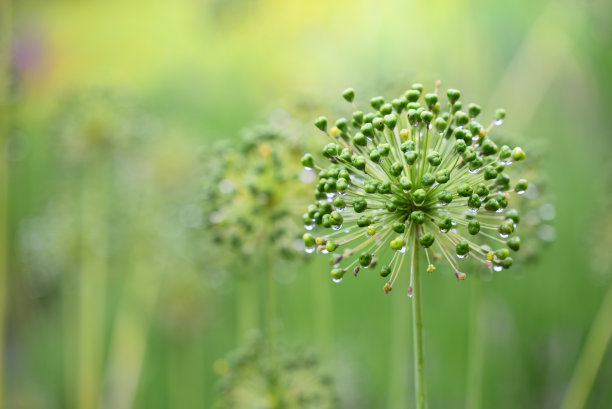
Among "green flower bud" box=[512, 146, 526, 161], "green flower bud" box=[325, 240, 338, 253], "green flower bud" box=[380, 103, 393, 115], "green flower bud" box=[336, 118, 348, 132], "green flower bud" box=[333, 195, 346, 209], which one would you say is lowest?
"green flower bud" box=[325, 240, 338, 253]

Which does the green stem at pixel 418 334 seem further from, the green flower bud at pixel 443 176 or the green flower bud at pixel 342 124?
the green flower bud at pixel 342 124

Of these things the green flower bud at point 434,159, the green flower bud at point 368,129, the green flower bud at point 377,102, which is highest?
the green flower bud at point 377,102

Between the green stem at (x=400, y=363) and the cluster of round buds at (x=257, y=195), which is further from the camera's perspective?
the green stem at (x=400, y=363)

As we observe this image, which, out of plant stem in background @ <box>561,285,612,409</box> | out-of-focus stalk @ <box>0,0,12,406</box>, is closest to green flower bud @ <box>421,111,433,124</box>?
plant stem in background @ <box>561,285,612,409</box>

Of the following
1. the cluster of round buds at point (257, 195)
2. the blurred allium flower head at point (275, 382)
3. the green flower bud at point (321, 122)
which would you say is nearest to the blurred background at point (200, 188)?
the cluster of round buds at point (257, 195)

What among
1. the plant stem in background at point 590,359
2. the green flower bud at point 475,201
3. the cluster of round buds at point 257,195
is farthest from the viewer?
the plant stem in background at point 590,359

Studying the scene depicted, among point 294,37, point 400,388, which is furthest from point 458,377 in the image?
point 294,37

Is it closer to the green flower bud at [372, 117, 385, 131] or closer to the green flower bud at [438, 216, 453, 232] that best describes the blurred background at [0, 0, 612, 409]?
the green flower bud at [372, 117, 385, 131]

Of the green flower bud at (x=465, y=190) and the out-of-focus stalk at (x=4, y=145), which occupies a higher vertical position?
the out-of-focus stalk at (x=4, y=145)

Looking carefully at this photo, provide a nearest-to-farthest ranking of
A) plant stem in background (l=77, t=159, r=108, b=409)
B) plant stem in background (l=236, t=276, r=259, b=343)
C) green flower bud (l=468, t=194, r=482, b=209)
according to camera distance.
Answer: green flower bud (l=468, t=194, r=482, b=209) < plant stem in background (l=236, t=276, r=259, b=343) < plant stem in background (l=77, t=159, r=108, b=409)
